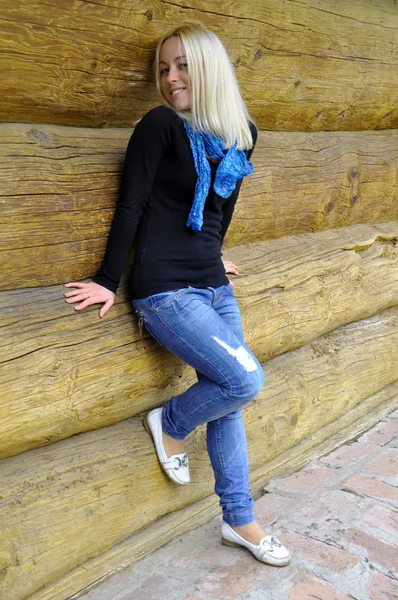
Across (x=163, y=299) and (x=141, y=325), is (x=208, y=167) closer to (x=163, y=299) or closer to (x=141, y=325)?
(x=163, y=299)

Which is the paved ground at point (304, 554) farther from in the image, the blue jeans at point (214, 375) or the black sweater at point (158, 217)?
the black sweater at point (158, 217)

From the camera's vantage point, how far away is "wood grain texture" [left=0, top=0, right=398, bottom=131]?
2.37 meters

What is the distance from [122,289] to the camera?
2760 millimetres

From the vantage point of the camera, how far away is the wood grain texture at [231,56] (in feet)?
7.76

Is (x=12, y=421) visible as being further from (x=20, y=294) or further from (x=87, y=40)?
(x=87, y=40)

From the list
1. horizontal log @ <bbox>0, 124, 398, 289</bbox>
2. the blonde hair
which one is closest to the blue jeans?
horizontal log @ <bbox>0, 124, 398, 289</bbox>

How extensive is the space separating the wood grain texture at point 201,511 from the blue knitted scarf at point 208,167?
118 cm

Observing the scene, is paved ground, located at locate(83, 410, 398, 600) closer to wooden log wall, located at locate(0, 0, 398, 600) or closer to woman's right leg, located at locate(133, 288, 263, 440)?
wooden log wall, located at locate(0, 0, 398, 600)

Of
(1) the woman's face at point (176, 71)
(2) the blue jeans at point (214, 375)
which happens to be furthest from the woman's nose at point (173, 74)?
(2) the blue jeans at point (214, 375)

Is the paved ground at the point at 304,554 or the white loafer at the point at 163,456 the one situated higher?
the white loafer at the point at 163,456

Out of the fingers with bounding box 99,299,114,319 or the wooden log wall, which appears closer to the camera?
the wooden log wall

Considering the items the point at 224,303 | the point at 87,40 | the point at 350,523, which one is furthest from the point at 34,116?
the point at 350,523

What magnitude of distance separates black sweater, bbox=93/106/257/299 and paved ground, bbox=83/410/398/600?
1.02 meters

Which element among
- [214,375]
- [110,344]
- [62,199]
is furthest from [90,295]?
[214,375]
